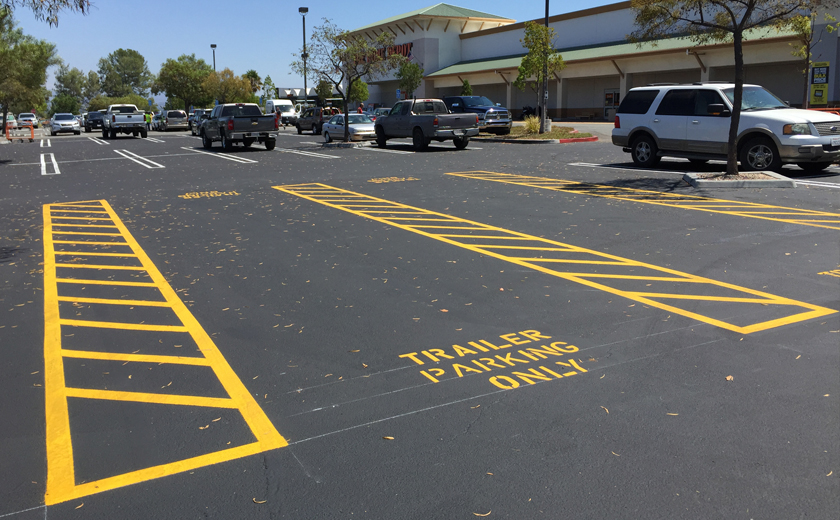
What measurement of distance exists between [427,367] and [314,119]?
38.8m

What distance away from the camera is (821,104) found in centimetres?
2903

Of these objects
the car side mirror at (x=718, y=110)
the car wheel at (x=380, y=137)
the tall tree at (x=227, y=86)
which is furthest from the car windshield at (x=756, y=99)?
the tall tree at (x=227, y=86)

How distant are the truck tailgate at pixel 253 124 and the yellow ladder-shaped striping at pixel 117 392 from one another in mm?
18506

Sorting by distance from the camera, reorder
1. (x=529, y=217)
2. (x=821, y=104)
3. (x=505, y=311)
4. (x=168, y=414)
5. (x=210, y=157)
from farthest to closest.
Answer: (x=821, y=104) < (x=210, y=157) < (x=529, y=217) < (x=505, y=311) < (x=168, y=414)

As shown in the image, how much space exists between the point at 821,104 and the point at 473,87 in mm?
37290

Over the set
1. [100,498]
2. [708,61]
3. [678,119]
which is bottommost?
[100,498]

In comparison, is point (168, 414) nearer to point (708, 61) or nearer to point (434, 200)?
point (434, 200)

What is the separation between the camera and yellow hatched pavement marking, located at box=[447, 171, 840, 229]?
10664mm

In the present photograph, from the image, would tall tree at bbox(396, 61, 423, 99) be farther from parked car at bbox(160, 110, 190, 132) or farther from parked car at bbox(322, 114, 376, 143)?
parked car at bbox(322, 114, 376, 143)

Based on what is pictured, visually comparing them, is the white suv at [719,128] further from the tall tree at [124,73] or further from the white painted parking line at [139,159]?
the tall tree at [124,73]

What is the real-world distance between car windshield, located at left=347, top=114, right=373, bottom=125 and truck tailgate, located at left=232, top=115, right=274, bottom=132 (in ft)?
17.5

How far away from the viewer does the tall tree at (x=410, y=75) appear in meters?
59.9

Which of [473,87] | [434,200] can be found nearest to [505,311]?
[434,200]

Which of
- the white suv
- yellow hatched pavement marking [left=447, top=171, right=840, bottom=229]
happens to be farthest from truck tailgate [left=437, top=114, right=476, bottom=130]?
yellow hatched pavement marking [left=447, top=171, right=840, bottom=229]
